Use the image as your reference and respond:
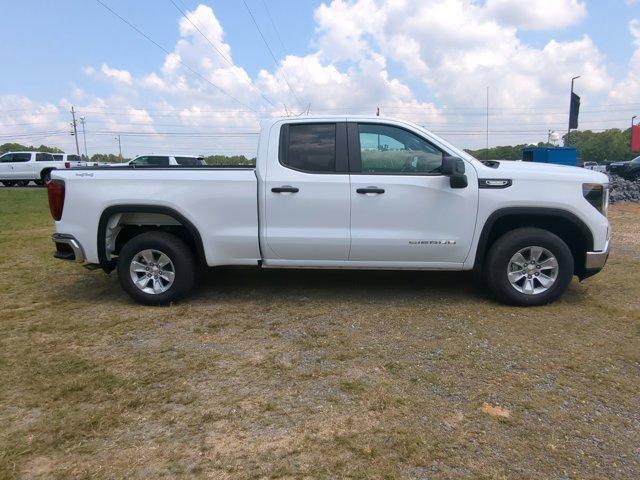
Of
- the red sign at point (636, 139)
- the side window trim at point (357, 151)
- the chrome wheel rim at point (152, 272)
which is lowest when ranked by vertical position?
the chrome wheel rim at point (152, 272)

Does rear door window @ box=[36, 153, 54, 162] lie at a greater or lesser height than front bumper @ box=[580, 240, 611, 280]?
greater

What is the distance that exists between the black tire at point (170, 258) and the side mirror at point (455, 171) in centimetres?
271

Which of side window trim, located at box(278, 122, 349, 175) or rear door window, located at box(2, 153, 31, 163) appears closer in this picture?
side window trim, located at box(278, 122, 349, 175)

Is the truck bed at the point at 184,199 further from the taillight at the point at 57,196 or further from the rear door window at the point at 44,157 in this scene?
the rear door window at the point at 44,157

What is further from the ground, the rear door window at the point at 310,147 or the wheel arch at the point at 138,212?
the rear door window at the point at 310,147

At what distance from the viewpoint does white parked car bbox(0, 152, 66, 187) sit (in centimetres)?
2623

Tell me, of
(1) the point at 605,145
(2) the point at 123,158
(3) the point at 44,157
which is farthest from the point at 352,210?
(1) the point at 605,145

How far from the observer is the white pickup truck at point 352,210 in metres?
4.81

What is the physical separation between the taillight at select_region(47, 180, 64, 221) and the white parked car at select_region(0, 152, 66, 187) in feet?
79.0

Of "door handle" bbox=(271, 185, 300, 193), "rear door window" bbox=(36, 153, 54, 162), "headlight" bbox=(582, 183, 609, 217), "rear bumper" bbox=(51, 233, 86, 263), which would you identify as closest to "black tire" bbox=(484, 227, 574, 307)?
"headlight" bbox=(582, 183, 609, 217)

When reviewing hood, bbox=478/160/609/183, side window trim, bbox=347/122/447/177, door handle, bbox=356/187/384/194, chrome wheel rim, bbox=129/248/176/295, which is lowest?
chrome wheel rim, bbox=129/248/176/295

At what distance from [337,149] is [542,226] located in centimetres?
226

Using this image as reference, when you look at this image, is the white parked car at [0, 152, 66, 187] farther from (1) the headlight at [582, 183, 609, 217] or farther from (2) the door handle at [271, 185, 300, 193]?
(1) the headlight at [582, 183, 609, 217]

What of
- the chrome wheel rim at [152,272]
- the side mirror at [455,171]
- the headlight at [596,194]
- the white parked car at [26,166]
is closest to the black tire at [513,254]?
the headlight at [596,194]
